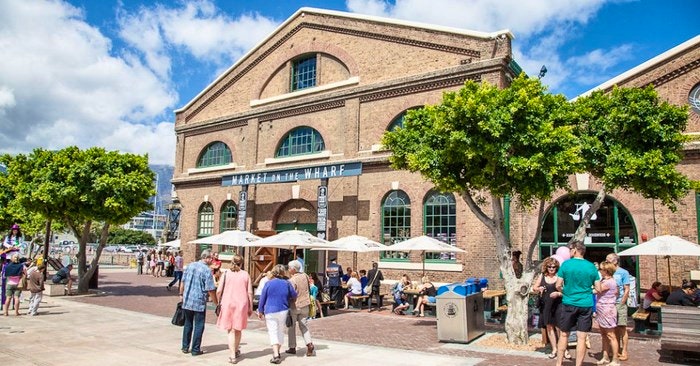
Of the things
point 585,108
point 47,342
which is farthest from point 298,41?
point 47,342

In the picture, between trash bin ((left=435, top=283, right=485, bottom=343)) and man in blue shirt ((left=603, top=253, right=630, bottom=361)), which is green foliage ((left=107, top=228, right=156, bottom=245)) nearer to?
trash bin ((left=435, top=283, right=485, bottom=343))

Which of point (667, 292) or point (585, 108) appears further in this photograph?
point (667, 292)

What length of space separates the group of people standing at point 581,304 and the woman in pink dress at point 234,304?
5.08 m

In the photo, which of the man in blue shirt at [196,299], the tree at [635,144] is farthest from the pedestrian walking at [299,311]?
the tree at [635,144]

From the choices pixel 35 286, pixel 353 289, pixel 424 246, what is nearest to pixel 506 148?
pixel 424 246

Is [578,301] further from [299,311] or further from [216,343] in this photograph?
[216,343]

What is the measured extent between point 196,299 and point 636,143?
31.2 feet

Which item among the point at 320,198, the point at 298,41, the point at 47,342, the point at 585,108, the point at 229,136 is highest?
the point at 298,41

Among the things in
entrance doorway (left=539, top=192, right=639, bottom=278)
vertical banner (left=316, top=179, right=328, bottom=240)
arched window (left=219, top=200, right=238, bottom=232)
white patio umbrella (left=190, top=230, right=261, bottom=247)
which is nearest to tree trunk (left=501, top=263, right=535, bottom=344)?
entrance doorway (left=539, top=192, right=639, bottom=278)

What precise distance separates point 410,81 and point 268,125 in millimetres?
7611

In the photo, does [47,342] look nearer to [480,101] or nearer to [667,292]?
[480,101]

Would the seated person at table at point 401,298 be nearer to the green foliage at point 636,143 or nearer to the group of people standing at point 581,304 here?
the group of people standing at point 581,304

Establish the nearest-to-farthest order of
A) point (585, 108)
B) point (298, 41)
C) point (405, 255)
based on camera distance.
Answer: point (585, 108) < point (405, 255) < point (298, 41)

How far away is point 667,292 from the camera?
12.8 m
